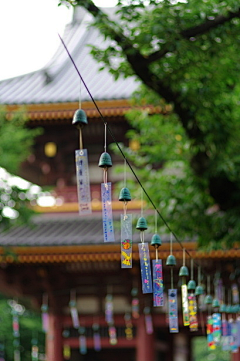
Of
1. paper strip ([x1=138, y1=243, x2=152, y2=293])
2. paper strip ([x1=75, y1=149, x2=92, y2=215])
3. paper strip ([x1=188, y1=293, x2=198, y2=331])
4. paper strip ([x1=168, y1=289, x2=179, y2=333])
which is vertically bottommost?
paper strip ([x1=188, y1=293, x2=198, y2=331])

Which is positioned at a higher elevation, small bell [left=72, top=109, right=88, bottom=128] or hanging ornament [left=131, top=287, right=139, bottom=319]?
small bell [left=72, top=109, right=88, bottom=128]

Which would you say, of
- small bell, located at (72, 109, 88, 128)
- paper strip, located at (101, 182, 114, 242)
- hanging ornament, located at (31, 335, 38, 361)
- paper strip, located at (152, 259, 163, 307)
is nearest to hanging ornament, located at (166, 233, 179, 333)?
paper strip, located at (152, 259, 163, 307)

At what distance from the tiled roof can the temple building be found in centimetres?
6

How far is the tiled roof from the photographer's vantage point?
699 inches

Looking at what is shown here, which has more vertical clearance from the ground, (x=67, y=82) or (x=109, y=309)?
(x=67, y=82)

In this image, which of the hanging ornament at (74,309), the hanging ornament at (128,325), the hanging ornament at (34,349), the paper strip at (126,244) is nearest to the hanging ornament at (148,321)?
the hanging ornament at (128,325)

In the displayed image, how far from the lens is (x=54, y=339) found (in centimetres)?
1720

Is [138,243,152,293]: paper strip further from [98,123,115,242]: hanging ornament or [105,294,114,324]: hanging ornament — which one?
[105,294,114,324]: hanging ornament

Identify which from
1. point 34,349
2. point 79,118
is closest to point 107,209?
point 79,118

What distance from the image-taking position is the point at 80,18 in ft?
79.9

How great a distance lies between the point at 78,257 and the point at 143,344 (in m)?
2.63

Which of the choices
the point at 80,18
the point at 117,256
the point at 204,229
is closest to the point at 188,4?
the point at 204,229

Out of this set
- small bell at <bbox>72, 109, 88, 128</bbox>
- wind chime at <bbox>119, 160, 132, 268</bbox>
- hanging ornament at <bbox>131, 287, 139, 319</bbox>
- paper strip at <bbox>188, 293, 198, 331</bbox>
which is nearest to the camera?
small bell at <bbox>72, 109, 88, 128</bbox>

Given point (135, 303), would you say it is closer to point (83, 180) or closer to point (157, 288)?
point (157, 288)
